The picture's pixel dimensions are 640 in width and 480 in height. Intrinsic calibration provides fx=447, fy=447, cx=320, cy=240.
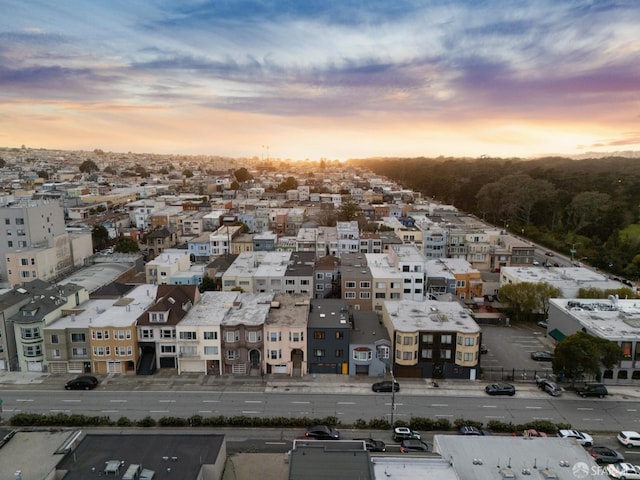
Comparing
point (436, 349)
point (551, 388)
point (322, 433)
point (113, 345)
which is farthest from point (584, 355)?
point (113, 345)

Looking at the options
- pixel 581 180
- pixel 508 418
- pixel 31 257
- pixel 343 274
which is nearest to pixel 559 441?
pixel 508 418

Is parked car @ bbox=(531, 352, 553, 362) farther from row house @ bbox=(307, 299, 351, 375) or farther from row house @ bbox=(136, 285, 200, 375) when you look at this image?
row house @ bbox=(136, 285, 200, 375)

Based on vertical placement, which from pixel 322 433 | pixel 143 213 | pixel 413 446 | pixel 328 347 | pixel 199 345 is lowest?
pixel 322 433

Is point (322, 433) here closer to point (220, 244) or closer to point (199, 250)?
point (220, 244)

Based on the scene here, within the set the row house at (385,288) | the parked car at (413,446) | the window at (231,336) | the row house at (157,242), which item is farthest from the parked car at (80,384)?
the row house at (157,242)

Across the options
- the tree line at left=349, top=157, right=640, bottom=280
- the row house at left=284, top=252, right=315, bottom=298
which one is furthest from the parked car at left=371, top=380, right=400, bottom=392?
the tree line at left=349, top=157, right=640, bottom=280
